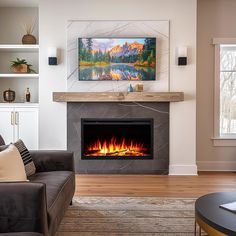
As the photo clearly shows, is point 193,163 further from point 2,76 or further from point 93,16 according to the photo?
point 2,76

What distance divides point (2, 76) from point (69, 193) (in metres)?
2.82

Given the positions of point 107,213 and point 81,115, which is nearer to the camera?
point 107,213

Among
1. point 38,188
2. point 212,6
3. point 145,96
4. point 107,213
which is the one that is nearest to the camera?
point 38,188

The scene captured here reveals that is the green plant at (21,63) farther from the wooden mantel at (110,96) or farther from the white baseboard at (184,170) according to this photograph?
the white baseboard at (184,170)

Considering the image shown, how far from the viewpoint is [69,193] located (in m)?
3.05

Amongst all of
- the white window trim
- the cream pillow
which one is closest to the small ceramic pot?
the cream pillow

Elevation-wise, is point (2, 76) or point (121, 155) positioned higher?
point (2, 76)

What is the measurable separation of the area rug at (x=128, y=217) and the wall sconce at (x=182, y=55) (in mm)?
2078

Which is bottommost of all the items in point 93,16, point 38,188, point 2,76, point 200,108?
point 38,188

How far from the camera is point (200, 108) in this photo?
532cm

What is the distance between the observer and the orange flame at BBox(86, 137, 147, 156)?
5.07m

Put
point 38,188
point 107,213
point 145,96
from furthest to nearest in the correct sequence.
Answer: point 145,96, point 107,213, point 38,188

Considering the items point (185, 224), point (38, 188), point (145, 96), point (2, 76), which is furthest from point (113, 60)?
point (38, 188)

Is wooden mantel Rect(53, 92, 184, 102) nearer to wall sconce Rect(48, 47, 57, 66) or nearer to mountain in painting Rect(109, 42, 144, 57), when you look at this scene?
wall sconce Rect(48, 47, 57, 66)
